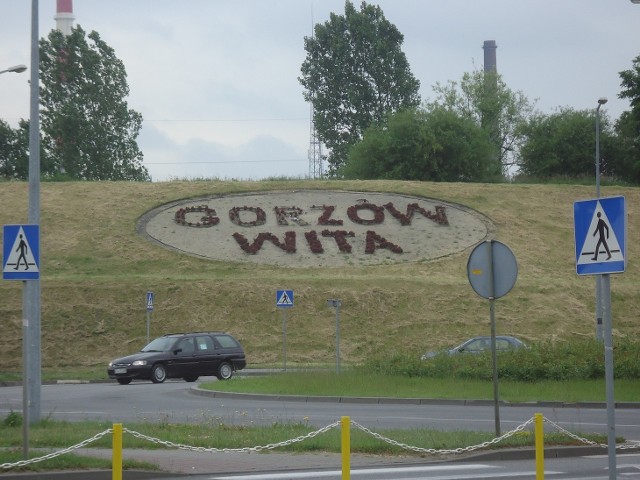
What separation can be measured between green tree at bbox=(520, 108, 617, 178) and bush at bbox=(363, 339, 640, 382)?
49.7 meters

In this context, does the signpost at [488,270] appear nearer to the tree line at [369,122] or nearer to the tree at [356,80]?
the tree line at [369,122]

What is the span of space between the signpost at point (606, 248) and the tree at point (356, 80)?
8745 centimetres

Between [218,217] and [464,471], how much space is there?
4497cm

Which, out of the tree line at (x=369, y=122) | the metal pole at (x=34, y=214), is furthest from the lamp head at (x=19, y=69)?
the tree line at (x=369, y=122)

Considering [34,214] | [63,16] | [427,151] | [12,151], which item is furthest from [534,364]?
[63,16]

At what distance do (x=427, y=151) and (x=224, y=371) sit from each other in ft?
134

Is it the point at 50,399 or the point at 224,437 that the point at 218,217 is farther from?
the point at 224,437

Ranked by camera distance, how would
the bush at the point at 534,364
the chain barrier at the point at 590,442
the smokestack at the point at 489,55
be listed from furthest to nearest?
the smokestack at the point at 489,55 < the bush at the point at 534,364 < the chain barrier at the point at 590,442

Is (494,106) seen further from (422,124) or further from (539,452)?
(539,452)

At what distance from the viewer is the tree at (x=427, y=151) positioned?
7500 cm

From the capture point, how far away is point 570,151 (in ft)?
264

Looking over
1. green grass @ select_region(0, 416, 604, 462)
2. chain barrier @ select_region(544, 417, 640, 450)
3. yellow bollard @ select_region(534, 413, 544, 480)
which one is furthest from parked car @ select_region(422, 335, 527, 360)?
yellow bollard @ select_region(534, 413, 544, 480)

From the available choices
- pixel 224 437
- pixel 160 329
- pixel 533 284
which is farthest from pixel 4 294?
pixel 224 437

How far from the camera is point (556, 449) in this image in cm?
1580
